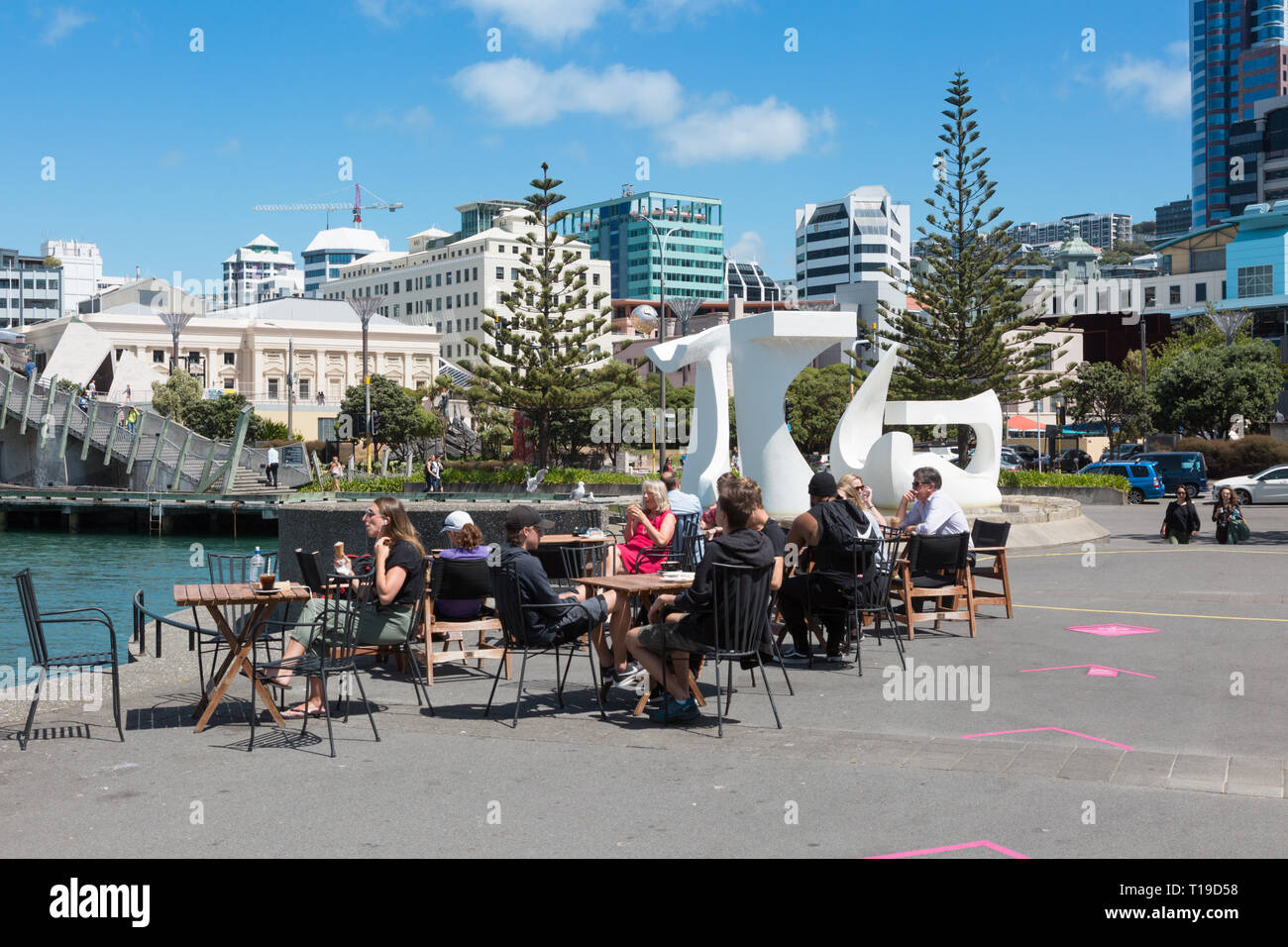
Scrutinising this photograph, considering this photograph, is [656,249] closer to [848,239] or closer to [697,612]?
[848,239]

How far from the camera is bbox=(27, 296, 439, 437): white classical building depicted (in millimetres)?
105812

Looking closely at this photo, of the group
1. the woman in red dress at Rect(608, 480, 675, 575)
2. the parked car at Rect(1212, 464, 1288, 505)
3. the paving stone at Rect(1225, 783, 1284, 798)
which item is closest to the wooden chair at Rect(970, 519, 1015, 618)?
the woman in red dress at Rect(608, 480, 675, 575)

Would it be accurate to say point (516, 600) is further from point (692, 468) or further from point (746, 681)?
point (692, 468)

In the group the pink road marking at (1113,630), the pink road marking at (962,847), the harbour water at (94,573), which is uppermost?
the pink road marking at (962,847)

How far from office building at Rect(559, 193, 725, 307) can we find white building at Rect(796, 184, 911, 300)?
53.3ft

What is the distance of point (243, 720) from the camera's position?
770cm

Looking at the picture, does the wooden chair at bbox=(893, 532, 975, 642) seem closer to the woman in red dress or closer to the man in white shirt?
the man in white shirt

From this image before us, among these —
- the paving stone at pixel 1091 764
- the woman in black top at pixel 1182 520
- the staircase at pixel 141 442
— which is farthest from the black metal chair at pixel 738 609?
the staircase at pixel 141 442

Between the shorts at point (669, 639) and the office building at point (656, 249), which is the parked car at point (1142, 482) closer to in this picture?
the shorts at point (669, 639)

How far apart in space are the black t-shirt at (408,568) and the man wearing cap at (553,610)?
61cm

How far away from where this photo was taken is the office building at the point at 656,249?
187 meters

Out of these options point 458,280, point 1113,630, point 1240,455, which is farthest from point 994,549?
point 458,280

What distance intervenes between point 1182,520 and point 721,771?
17.2 meters

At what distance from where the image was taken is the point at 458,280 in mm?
145125
